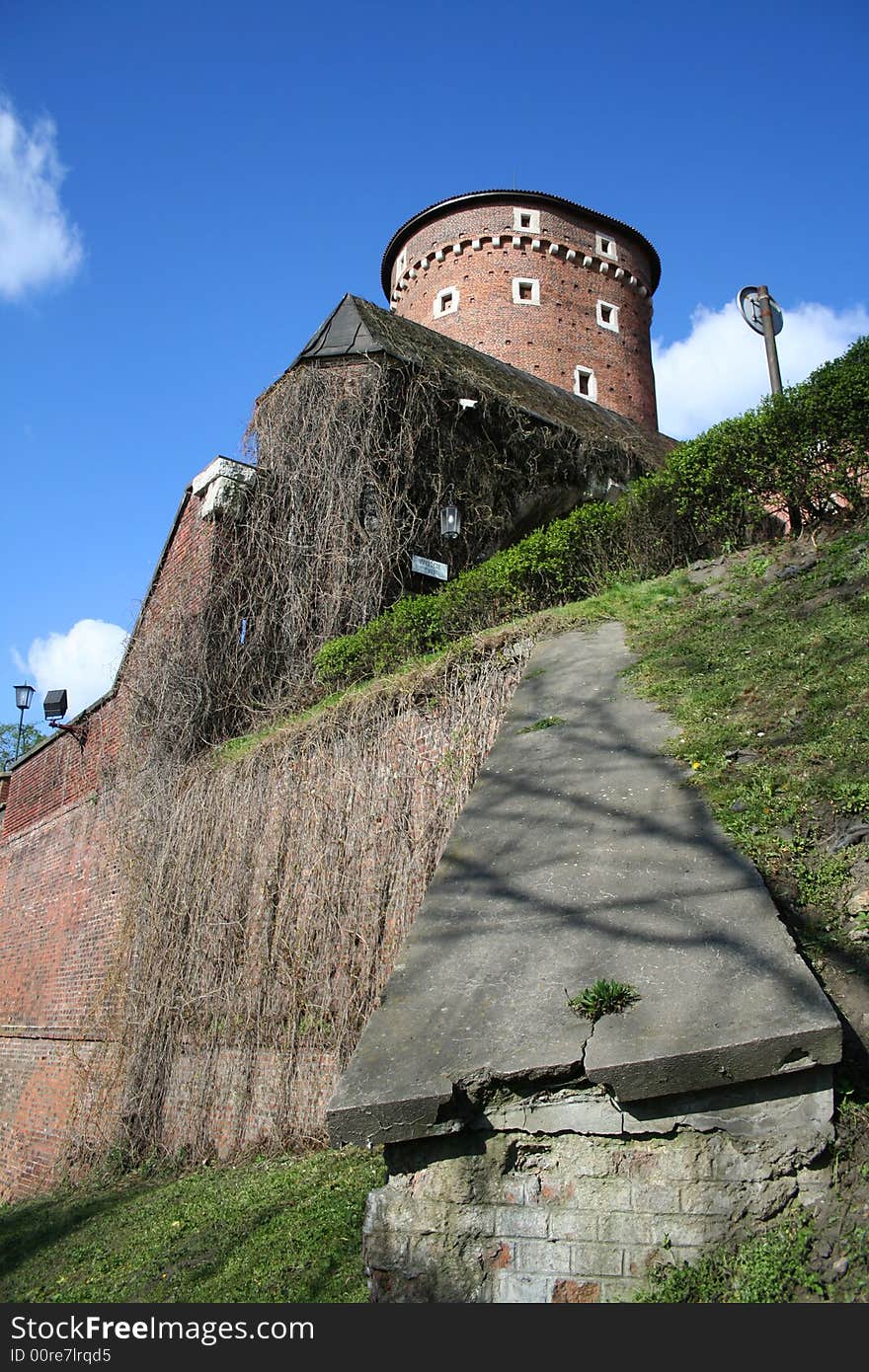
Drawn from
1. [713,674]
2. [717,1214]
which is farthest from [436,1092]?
[713,674]

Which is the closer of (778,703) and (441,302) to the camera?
(778,703)

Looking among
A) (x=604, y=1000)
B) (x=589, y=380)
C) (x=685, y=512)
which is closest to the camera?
(x=604, y=1000)

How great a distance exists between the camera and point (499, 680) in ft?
22.4

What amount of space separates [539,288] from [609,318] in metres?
2.39

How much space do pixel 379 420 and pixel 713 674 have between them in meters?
7.95

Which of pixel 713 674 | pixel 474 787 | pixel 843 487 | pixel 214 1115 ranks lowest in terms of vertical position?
pixel 214 1115

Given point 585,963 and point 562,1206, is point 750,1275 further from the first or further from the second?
point 585,963

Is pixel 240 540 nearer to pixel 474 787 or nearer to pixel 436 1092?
pixel 474 787

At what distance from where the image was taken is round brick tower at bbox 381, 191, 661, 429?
1030 inches

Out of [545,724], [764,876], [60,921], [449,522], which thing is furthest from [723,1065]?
[60,921]

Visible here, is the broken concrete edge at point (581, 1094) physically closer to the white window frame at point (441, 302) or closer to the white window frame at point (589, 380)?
the white window frame at point (589, 380)

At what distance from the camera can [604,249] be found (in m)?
28.1

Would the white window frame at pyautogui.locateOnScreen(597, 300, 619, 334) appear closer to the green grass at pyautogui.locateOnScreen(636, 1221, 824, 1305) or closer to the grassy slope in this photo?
the grassy slope

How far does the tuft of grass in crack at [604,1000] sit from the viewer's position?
3191 millimetres
